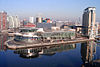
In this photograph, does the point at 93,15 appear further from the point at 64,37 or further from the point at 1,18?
the point at 1,18

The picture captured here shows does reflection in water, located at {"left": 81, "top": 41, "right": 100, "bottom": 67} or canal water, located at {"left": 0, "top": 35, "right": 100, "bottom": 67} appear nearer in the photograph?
reflection in water, located at {"left": 81, "top": 41, "right": 100, "bottom": 67}

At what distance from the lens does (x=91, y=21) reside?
32.2 metres

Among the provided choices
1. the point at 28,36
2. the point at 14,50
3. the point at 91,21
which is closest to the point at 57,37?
the point at 28,36

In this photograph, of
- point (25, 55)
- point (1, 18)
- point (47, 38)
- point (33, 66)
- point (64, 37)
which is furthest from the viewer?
point (1, 18)

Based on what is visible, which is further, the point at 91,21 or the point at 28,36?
the point at 91,21

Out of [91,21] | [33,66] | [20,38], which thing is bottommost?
[33,66]

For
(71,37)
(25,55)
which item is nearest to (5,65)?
(25,55)

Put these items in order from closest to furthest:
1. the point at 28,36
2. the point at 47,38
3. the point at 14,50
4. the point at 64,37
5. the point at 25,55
Answer: the point at 25,55, the point at 14,50, the point at 28,36, the point at 47,38, the point at 64,37

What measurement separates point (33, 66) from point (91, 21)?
91.7 ft

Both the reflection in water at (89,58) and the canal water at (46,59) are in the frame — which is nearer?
the reflection in water at (89,58)

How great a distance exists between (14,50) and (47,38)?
7.88m

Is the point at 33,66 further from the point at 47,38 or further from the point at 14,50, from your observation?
the point at 47,38

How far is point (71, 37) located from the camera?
21.7m

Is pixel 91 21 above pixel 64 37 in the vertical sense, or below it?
above
